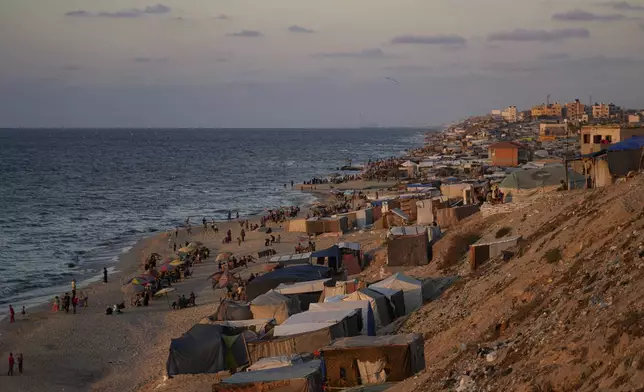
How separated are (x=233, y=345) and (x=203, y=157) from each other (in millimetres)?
140405

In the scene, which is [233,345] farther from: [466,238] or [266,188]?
[266,188]

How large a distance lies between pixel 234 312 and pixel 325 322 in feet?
20.1

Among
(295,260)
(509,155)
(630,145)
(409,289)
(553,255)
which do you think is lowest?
(295,260)

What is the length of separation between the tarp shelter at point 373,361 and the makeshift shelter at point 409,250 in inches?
492

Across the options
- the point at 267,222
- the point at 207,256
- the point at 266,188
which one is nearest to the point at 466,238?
the point at 207,256

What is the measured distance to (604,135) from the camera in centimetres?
4016

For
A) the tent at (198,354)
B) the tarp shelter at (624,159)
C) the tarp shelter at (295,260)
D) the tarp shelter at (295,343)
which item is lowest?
the tent at (198,354)

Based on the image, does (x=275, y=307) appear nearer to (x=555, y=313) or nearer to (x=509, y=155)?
(x=555, y=313)

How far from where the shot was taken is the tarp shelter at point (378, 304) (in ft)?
65.7

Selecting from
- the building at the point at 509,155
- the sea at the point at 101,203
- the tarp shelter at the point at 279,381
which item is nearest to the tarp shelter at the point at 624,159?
the tarp shelter at the point at 279,381

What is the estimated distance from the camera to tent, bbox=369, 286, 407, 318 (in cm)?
2058

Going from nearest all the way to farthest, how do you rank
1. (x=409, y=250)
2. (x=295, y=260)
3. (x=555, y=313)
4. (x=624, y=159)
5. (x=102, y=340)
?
(x=555, y=313), (x=624, y=159), (x=102, y=340), (x=409, y=250), (x=295, y=260)

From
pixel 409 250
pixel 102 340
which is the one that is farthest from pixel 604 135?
pixel 102 340

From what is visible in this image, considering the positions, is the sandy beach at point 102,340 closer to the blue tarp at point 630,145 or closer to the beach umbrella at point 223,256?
the beach umbrella at point 223,256
